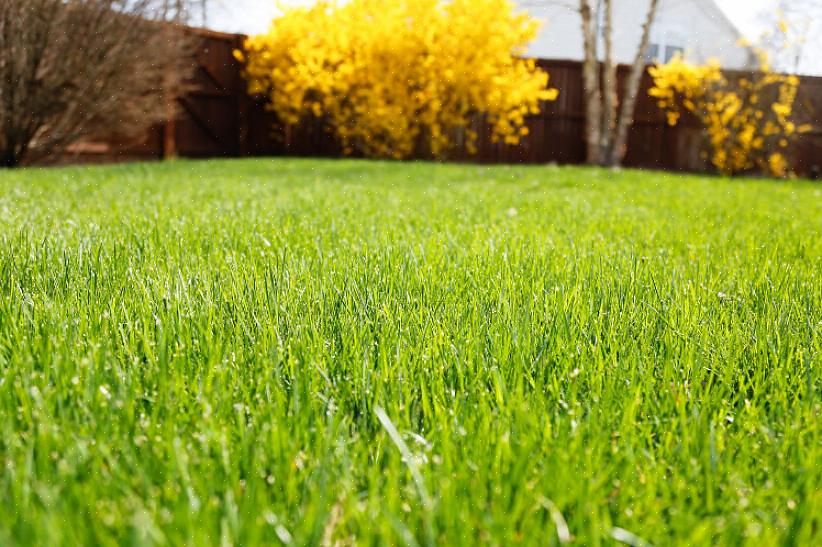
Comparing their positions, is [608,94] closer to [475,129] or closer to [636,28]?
[475,129]

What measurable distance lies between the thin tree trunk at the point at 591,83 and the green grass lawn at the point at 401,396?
1214cm

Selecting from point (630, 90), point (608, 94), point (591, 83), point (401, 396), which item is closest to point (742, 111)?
point (630, 90)

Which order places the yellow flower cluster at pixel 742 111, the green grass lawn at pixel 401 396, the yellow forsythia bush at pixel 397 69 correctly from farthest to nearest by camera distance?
the yellow flower cluster at pixel 742 111 → the yellow forsythia bush at pixel 397 69 → the green grass lawn at pixel 401 396

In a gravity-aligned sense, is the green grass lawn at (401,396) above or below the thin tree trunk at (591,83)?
below

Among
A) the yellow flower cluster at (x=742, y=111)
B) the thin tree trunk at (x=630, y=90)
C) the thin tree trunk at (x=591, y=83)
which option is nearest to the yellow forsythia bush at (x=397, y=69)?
the thin tree trunk at (x=591, y=83)

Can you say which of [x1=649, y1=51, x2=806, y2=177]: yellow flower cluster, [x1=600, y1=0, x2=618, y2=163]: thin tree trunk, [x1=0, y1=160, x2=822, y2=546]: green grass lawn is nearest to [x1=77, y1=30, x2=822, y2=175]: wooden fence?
[x1=649, y1=51, x2=806, y2=177]: yellow flower cluster

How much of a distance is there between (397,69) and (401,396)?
13876 mm

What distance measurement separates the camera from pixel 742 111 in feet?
50.4

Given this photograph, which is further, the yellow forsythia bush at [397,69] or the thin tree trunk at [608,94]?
the yellow forsythia bush at [397,69]

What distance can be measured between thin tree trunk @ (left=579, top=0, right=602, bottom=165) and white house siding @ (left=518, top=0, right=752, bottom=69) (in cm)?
1151

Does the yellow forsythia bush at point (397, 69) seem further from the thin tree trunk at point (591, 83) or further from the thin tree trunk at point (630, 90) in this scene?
the thin tree trunk at point (630, 90)

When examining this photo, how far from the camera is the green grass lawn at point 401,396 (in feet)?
3.17

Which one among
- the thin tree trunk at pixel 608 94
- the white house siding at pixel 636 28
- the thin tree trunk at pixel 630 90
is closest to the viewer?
the thin tree trunk at pixel 608 94

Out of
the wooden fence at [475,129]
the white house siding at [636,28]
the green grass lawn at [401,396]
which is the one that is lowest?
the green grass lawn at [401,396]
